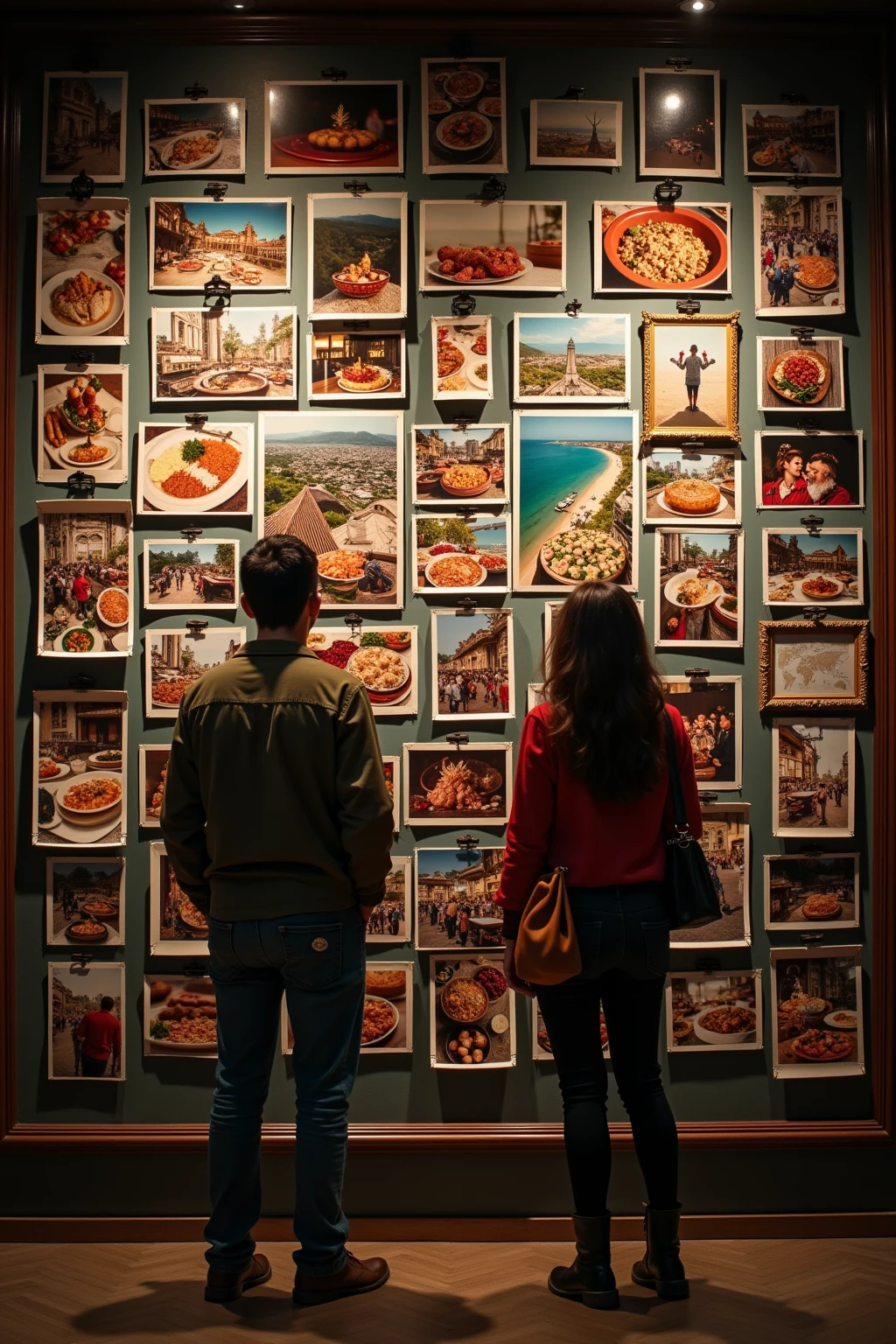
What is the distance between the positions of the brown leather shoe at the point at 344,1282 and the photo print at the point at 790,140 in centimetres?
326

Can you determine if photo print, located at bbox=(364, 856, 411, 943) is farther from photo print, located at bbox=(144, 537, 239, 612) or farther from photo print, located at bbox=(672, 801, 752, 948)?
photo print, located at bbox=(144, 537, 239, 612)

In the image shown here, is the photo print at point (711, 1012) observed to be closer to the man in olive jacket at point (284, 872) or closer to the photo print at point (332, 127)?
the man in olive jacket at point (284, 872)

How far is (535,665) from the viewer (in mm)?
3359

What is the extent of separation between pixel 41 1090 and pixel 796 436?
2.98 metres

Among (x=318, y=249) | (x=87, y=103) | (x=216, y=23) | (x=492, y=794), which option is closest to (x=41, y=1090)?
(x=492, y=794)

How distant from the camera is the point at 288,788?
264cm

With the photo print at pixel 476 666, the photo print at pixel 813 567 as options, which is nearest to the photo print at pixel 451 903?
the photo print at pixel 476 666

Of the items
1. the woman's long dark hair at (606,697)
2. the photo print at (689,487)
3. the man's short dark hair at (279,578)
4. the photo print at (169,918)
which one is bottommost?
the photo print at (169,918)

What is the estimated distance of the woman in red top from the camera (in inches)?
104

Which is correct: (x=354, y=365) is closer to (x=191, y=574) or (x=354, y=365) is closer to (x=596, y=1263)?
(x=191, y=574)

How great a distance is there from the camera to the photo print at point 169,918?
3332mm

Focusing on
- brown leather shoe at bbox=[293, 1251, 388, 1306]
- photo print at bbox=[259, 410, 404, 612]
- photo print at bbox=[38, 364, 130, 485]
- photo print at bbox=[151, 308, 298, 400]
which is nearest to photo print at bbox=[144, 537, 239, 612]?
photo print at bbox=[259, 410, 404, 612]

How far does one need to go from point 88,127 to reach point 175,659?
1599 mm

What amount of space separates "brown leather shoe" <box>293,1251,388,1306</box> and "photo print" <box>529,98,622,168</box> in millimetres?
3095
